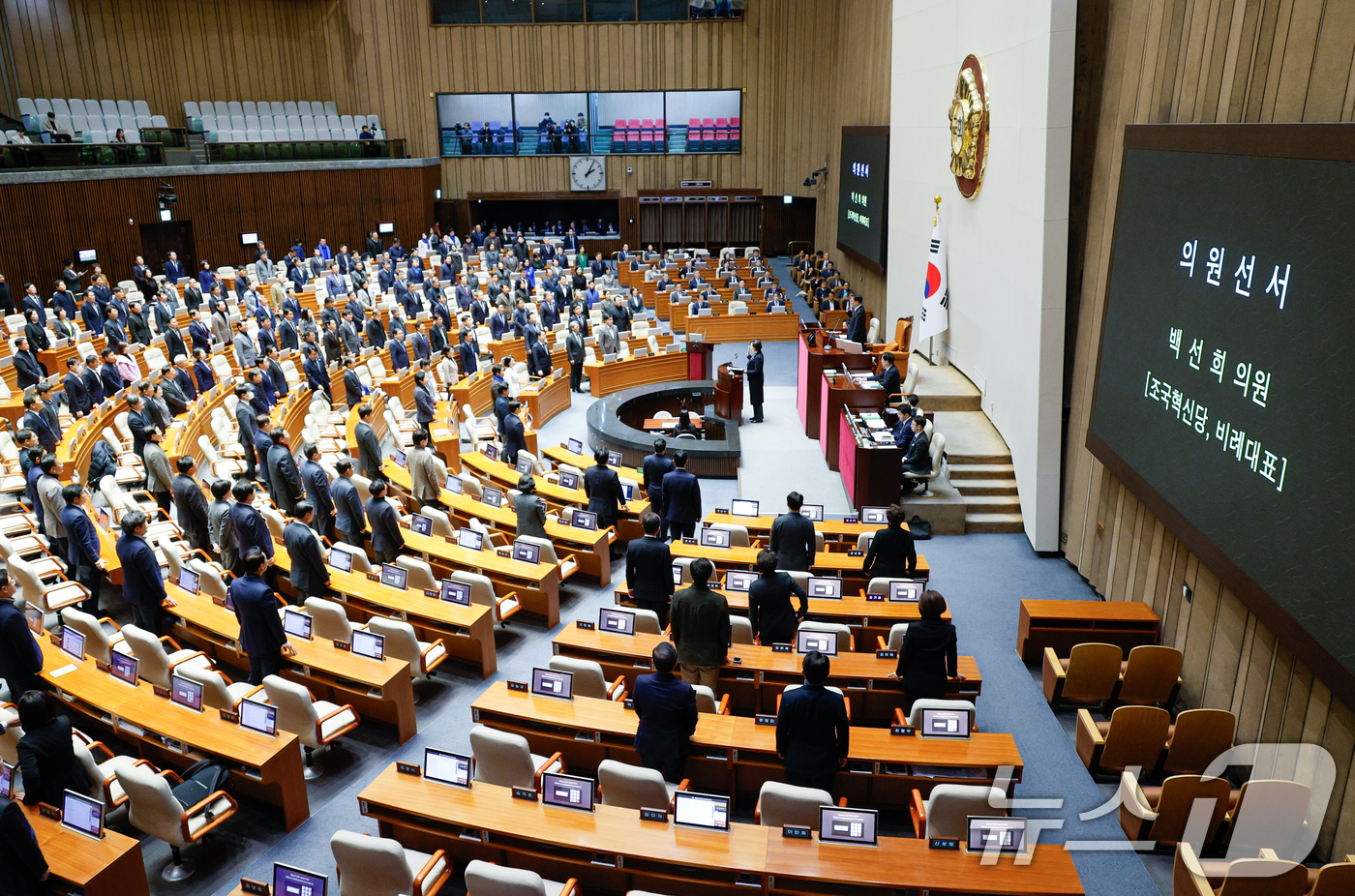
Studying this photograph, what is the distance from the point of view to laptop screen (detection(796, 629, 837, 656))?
6621mm

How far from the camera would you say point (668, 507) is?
30.2 feet

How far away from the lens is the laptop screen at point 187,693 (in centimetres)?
591

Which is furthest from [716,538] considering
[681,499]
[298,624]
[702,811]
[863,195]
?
[863,195]

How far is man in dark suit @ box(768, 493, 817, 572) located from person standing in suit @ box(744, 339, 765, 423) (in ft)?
21.8

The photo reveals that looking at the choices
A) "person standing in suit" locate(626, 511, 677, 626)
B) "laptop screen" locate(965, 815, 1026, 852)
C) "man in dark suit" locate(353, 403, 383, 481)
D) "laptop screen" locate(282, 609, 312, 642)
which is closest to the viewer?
"laptop screen" locate(965, 815, 1026, 852)

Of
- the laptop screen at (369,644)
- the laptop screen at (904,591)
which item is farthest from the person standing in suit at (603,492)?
the laptop screen at (369,644)

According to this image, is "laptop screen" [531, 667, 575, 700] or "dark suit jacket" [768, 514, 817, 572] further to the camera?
"dark suit jacket" [768, 514, 817, 572]

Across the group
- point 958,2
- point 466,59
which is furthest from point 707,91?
point 958,2

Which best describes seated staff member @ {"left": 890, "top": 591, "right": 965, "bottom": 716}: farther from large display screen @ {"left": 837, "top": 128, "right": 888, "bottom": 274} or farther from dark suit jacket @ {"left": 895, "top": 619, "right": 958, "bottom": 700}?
large display screen @ {"left": 837, "top": 128, "right": 888, "bottom": 274}

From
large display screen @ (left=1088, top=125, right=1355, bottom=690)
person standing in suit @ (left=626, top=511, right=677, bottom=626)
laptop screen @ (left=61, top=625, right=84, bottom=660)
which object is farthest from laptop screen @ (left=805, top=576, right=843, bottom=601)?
laptop screen @ (left=61, top=625, right=84, bottom=660)

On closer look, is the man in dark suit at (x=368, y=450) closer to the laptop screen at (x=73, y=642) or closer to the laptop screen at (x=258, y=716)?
the laptop screen at (x=73, y=642)

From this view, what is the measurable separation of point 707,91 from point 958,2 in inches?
722

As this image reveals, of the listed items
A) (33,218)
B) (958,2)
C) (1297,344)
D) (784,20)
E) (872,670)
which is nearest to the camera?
(1297,344)

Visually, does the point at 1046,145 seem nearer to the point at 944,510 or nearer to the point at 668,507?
the point at 944,510
